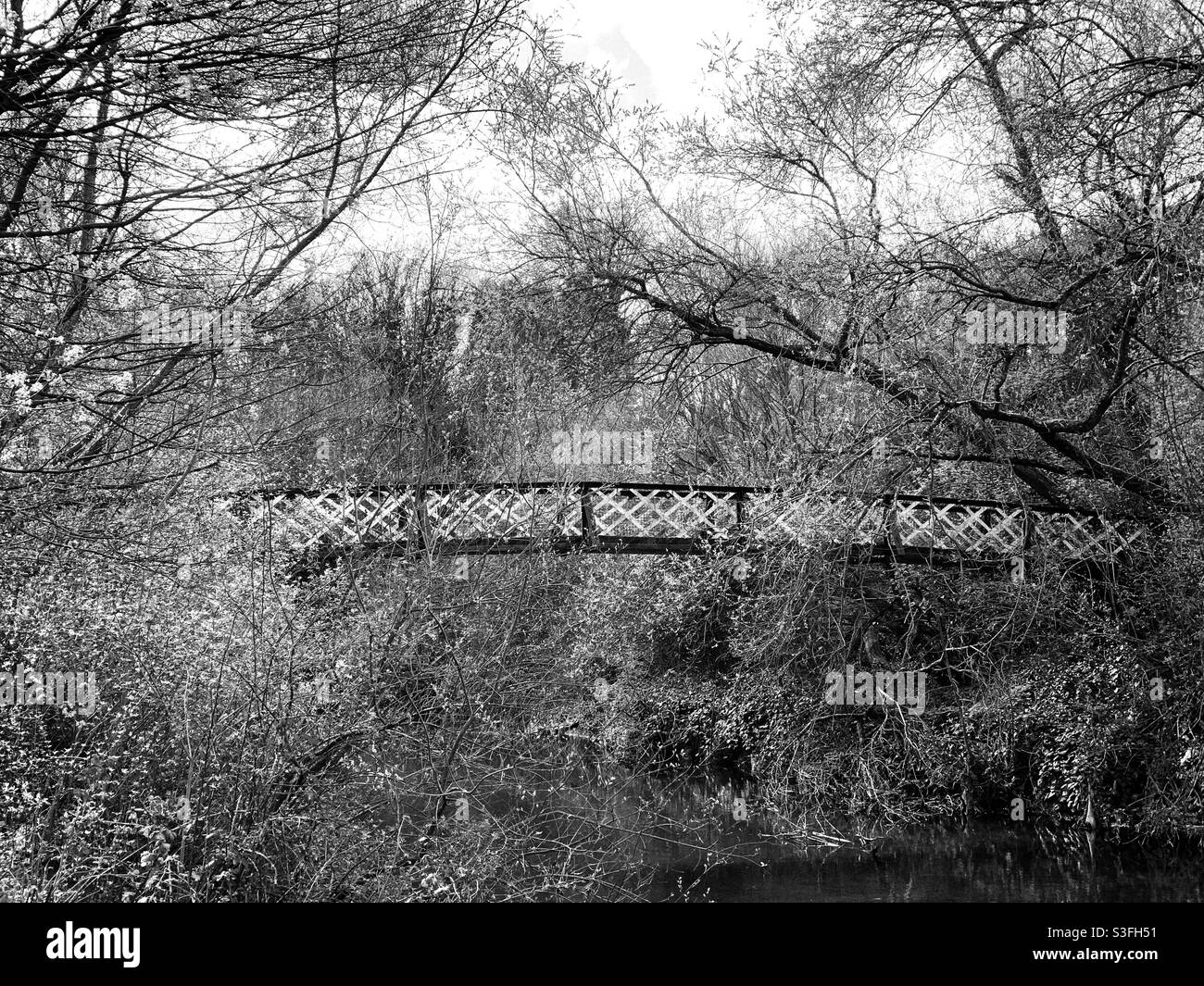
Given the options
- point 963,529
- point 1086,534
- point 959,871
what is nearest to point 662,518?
point 963,529

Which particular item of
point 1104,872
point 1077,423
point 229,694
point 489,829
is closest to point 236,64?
point 229,694

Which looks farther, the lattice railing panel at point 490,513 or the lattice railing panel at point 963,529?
the lattice railing panel at point 963,529

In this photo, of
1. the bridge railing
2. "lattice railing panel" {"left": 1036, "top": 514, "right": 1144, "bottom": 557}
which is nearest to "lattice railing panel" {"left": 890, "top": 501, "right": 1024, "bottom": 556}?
the bridge railing

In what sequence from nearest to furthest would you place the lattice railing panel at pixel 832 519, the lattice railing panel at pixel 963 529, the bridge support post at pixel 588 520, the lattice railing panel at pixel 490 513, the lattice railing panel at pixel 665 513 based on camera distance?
the lattice railing panel at pixel 490 513 → the lattice railing panel at pixel 832 519 → the lattice railing panel at pixel 963 529 → the bridge support post at pixel 588 520 → the lattice railing panel at pixel 665 513

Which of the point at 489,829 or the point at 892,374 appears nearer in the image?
the point at 489,829

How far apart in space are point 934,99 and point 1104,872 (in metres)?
6.78

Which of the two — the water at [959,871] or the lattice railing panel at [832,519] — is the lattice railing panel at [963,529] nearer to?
the lattice railing panel at [832,519]

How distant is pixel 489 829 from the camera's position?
7008 millimetres

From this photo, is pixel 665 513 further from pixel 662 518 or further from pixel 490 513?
pixel 490 513

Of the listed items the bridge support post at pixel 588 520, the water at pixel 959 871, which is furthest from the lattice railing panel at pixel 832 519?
the water at pixel 959 871

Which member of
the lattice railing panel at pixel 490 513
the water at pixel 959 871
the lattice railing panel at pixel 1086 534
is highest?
the lattice railing panel at pixel 490 513

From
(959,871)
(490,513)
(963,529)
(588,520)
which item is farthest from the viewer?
(588,520)

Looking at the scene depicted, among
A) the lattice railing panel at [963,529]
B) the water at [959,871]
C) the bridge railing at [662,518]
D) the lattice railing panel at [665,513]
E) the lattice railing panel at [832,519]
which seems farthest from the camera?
the lattice railing panel at [665,513]
